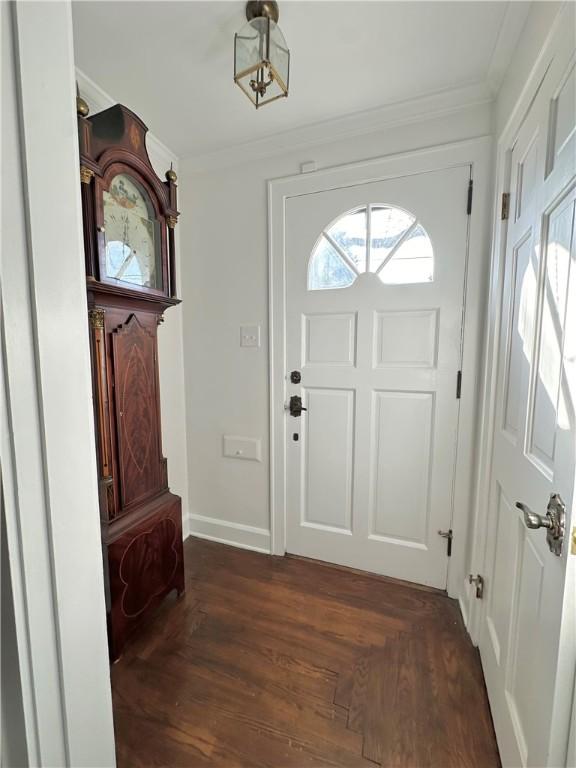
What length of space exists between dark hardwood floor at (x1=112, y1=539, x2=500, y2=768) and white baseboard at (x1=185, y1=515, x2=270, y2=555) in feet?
0.96

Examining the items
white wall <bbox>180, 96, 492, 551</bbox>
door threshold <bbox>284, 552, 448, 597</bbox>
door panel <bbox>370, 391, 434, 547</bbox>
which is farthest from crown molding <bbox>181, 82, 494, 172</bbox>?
door threshold <bbox>284, 552, 448, 597</bbox>

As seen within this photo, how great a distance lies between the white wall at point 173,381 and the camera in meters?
2.03

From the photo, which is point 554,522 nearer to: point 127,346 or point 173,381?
point 127,346

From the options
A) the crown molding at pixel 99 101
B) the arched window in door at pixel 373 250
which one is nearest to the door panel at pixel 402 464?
the arched window in door at pixel 373 250

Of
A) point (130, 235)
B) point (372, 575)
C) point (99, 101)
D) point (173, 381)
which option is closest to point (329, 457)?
point (372, 575)

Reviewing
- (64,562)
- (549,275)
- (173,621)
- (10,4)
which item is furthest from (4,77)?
(173,621)

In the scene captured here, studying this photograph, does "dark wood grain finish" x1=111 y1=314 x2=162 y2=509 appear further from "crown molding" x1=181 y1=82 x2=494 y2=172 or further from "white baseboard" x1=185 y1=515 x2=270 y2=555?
"crown molding" x1=181 y1=82 x2=494 y2=172

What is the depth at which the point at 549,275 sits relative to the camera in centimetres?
88

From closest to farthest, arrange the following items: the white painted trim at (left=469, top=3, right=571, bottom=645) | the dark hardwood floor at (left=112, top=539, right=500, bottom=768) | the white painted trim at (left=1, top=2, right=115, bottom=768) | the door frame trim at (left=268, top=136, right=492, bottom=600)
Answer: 1. the white painted trim at (left=1, top=2, right=115, bottom=768)
2. the dark hardwood floor at (left=112, top=539, right=500, bottom=768)
3. the white painted trim at (left=469, top=3, right=571, bottom=645)
4. the door frame trim at (left=268, top=136, right=492, bottom=600)

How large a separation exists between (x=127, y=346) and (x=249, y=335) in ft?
2.66

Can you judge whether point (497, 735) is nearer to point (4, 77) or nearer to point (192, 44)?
point (4, 77)

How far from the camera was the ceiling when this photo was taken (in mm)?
1172

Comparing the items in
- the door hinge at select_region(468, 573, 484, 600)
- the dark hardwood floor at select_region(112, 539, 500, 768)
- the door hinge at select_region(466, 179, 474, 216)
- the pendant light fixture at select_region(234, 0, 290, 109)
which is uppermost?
the pendant light fixture at select_region(234, 0, 290, 109)

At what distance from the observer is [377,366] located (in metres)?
1.84
